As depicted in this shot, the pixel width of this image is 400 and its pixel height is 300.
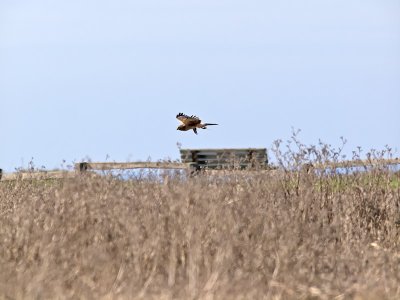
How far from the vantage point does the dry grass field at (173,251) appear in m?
4.19

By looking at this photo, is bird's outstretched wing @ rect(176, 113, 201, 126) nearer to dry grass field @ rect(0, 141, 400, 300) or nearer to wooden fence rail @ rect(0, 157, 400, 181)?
wooden fence rail @ rect(0, 157, 400, 181)

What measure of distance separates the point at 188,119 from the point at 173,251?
774 cm

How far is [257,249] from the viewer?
4.91 meters

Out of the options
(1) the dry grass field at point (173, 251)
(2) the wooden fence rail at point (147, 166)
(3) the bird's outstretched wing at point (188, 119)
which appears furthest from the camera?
(3) the bird's outstretched wing at point (188, 119)

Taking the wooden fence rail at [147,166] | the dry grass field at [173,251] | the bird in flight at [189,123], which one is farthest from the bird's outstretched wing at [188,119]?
the dry grass field at [173,251]

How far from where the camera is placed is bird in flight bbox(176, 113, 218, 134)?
476 inches

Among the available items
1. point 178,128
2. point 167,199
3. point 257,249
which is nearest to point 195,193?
point 167,199

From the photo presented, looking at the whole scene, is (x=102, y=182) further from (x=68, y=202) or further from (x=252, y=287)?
(x=252, y=287)

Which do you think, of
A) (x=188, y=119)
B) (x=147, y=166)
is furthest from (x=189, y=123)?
(x=147, y=166)

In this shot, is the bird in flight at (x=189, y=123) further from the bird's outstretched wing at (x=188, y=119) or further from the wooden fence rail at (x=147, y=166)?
the wooden fence rail at (x=147, y=166)

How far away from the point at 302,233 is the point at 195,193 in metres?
0.92

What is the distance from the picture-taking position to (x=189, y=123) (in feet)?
40.0

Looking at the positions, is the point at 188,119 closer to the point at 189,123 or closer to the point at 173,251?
the point at 189,123

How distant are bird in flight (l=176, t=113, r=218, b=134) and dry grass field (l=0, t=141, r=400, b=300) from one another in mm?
5284
